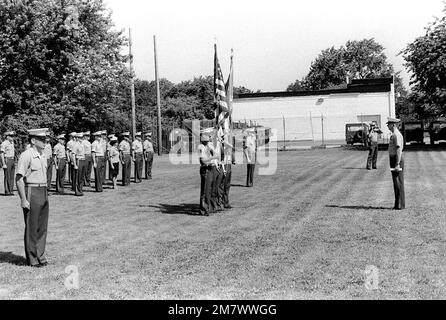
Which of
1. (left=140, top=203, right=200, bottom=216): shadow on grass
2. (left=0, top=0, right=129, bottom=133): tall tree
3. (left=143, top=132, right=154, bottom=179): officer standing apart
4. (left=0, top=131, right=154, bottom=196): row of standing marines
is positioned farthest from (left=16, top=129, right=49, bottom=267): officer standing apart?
(left=0, top=0, right=129, bottom=133): tall tree

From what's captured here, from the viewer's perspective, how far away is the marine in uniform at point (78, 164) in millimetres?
18922

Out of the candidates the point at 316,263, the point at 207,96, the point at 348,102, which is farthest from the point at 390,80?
the point at 316,263

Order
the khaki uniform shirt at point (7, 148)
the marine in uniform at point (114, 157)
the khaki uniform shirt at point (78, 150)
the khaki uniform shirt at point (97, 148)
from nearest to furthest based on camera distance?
the khaki uniform shirt at point (78, 150), the khaki uniform shirt at point (7, 148), the khaki uniform shirt at point (97, 148), the marine in uniform at point (114, 157)

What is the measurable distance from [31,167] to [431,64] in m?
34.1

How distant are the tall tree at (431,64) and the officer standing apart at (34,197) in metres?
33.7

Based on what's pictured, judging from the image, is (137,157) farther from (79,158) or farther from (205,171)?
(205,171)

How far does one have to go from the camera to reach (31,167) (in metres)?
8.98

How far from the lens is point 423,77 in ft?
131

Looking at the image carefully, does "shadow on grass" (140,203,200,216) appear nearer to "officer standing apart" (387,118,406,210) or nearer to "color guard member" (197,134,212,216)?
"color guard member" (197,134,212,216)

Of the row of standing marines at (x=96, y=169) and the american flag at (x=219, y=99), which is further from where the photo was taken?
the american flag at (x=219, y=99)

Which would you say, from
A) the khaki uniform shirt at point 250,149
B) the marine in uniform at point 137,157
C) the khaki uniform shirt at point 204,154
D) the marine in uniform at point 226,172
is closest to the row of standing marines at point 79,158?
the marine in uniform at point 137,157

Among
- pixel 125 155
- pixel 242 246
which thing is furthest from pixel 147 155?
pixel 242 246

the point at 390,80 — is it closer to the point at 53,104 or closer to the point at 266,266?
the point at 53,104

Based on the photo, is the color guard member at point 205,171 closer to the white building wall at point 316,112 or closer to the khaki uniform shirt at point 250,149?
the khaki uniform shirt at point 250,149
